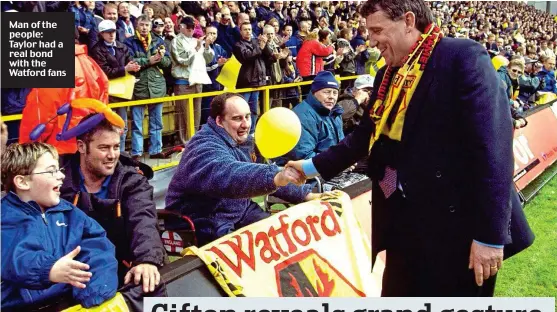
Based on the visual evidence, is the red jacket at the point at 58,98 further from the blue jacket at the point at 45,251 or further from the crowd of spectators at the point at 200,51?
the blue jacket at the point at 45,251

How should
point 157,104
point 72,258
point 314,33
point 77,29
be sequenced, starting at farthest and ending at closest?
point 314,33 → point 157,104 → point 77,29 → point 72,258

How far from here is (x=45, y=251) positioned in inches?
85.9

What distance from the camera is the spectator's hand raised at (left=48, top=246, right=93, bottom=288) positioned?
2133 mm

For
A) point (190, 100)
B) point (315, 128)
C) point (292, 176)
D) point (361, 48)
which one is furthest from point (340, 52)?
point (292, 176)

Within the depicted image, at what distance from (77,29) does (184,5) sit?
3894mm

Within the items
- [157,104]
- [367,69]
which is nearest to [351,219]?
[157,104]

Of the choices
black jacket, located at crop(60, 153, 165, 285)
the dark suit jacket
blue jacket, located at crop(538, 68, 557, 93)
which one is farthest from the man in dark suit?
blue jacket, located at crop(538, 68, 557, 93)

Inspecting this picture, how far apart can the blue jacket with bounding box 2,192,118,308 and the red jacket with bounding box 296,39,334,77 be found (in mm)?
7311

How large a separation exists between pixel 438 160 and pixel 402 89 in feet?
0.86

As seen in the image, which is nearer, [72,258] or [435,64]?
[435,64]

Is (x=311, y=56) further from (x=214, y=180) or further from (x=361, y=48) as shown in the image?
(x=214, y=180)

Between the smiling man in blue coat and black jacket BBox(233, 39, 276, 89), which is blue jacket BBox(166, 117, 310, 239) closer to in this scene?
the smiling man in blue coat

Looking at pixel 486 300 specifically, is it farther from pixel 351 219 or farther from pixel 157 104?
pixel 157 104

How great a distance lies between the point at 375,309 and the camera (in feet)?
7.68
